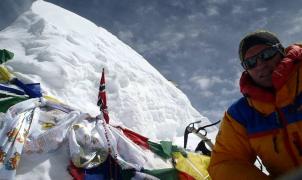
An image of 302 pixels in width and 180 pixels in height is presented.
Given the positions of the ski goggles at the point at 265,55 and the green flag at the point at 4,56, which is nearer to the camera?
the ski goggles at the point at 265,55

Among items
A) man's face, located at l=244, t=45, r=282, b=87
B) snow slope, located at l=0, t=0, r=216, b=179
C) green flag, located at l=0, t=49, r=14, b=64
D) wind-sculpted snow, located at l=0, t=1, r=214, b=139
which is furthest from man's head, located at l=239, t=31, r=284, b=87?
green flag, located at l=0, t=49, r=14, b=64

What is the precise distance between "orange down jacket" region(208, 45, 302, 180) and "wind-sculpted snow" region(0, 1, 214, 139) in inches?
116

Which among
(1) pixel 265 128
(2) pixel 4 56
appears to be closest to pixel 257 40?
(1) pixel 265 128

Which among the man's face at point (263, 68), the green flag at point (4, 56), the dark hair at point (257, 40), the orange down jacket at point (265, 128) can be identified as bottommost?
the orange down jacket at point (265, 128)

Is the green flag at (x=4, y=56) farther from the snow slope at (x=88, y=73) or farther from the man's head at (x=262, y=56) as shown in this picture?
the man's head at (x=262, y=56)

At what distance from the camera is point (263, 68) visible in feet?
9.08

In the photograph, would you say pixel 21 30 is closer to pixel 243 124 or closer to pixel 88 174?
pixel 88 174

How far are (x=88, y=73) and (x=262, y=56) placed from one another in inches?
205

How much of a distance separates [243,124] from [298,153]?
0.44 m

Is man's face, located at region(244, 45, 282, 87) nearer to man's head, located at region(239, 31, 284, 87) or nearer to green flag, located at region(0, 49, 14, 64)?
man's head, located at region(239, 31, 284, 87)

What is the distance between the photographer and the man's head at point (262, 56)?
2771 mm

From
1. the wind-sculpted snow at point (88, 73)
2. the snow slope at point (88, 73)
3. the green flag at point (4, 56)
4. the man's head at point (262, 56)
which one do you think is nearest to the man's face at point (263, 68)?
the man's head at point (262, 56)

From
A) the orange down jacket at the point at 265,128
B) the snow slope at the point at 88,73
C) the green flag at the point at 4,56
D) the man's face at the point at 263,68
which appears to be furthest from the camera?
the snow slope at the point at 88,73

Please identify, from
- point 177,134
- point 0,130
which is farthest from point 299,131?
point 177,134
